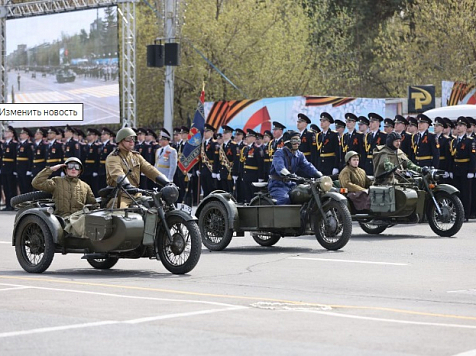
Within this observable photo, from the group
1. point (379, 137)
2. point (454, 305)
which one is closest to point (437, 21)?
point (379, 137)

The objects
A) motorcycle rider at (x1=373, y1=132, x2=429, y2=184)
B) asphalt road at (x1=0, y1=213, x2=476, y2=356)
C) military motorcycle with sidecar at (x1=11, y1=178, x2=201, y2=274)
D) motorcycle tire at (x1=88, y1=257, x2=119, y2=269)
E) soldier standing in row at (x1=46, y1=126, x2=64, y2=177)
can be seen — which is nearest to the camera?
asphalt road at (x1=0, y1=213, x2=476, y2=356)

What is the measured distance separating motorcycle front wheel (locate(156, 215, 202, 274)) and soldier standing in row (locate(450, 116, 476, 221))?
12237mm

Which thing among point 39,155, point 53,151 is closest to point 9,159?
point 39,155

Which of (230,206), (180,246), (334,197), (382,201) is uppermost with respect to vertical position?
(334,197)

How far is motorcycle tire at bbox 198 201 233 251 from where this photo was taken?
1778 centimetres

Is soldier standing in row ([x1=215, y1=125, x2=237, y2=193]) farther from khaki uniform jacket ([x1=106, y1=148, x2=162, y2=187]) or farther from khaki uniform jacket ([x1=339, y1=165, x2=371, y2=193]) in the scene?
khaki uniform jacket ([x1=106, y1=148, x2=162, y2=187])

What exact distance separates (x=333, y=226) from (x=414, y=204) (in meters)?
3.39

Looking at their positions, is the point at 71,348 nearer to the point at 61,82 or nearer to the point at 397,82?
the point at 61,82

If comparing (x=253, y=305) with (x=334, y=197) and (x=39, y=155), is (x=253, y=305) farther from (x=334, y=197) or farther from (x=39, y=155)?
(x=39, y=155)

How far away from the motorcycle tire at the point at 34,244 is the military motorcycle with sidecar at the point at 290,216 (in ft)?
12.5

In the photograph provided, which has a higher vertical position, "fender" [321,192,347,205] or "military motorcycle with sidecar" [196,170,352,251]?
"fender" [321,192,347,205]

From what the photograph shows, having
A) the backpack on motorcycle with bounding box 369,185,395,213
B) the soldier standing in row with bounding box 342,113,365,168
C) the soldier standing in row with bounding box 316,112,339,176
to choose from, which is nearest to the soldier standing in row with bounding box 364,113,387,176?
the soldier standing in row with bounding box 342,113,365,168

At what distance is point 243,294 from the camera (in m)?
12.1

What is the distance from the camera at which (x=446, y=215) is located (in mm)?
20359
